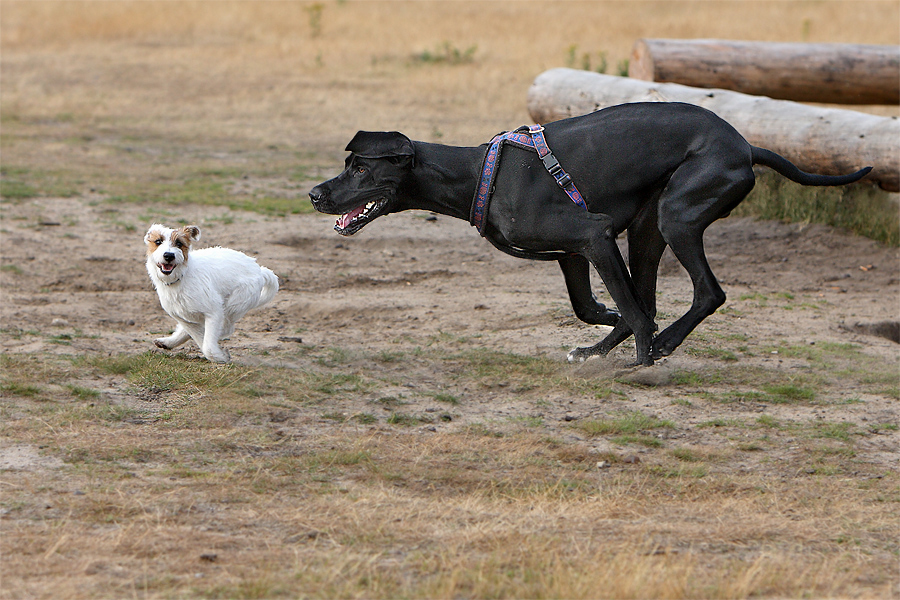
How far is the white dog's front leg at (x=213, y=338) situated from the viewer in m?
6.22

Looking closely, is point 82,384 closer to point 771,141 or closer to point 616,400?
point 616,400

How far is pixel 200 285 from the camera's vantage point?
611 centimetres

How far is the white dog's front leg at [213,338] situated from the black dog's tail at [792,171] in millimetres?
3215

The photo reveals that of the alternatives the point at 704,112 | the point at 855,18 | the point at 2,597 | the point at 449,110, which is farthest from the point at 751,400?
the point at 855,18

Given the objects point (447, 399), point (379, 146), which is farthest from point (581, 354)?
point (379, 146)

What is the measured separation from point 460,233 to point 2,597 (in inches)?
282

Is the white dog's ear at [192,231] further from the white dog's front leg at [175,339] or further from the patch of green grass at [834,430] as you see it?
the patch of green grass at [834,430]

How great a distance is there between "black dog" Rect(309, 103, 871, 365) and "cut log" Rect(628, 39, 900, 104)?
21.6ft

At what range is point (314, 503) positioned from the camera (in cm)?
444

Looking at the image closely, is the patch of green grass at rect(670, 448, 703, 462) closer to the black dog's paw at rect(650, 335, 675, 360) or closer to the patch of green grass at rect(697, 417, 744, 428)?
the patch of green grass at rect(697, 417, 744, 428)

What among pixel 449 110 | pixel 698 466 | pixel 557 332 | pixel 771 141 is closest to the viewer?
pixel 698 466

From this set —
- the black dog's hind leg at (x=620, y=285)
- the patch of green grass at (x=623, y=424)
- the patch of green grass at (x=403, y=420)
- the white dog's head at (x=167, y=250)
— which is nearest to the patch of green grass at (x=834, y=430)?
the patch of green grass at (x=623, y=424)

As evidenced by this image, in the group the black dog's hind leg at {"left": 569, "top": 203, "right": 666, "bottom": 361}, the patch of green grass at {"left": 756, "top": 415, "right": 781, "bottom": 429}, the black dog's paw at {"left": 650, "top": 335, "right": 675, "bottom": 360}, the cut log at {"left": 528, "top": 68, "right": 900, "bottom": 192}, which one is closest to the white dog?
the black dog's hind leg at {"left": 569, "top": 203, "right": 666, "bottom": 361}

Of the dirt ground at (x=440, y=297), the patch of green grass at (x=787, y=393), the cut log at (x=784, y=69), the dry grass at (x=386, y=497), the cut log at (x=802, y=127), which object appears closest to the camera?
the dry grass at (x=386, y=497)
